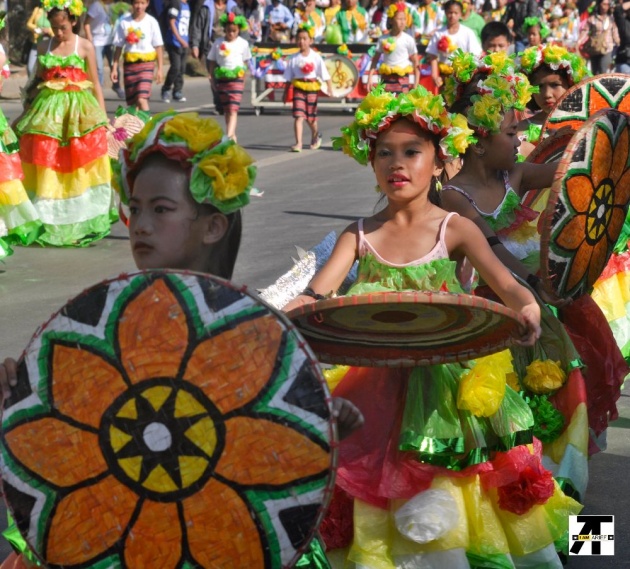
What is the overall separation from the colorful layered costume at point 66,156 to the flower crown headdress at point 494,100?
222 inches

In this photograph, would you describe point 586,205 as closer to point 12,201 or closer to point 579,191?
point 579,191

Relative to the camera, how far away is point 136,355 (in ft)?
9.27

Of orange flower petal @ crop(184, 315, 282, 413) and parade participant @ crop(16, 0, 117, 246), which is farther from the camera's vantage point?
parade participant @ crop(16, 0, 117, 246)

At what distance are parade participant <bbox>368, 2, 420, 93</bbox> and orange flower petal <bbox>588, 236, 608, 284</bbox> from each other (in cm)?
1291

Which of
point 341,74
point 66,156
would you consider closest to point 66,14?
point 66,156

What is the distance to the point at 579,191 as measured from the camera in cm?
481

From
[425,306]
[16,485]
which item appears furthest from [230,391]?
[425,306]

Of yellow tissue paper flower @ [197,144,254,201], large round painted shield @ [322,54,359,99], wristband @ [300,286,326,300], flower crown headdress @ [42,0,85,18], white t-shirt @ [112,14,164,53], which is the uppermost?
yellow tissue paper flower @ [197,144,254,201]

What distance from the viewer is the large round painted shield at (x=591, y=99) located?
6137 mm

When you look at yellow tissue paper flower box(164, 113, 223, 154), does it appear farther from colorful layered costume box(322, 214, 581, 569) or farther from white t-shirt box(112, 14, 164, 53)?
white t-shirt box(112, 14, 164, 53)

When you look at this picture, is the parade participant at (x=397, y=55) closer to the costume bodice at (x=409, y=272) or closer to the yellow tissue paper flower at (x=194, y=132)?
the costume bodice at (x=409, y=272)

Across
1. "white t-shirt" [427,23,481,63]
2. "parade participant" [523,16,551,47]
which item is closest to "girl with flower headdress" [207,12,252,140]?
"white t-shirt" [427,23,481,63]

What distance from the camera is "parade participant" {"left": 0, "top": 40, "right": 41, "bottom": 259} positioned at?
9.61 metres

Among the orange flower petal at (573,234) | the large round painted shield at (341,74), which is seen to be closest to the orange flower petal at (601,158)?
the orange flower petal at (573,234)
